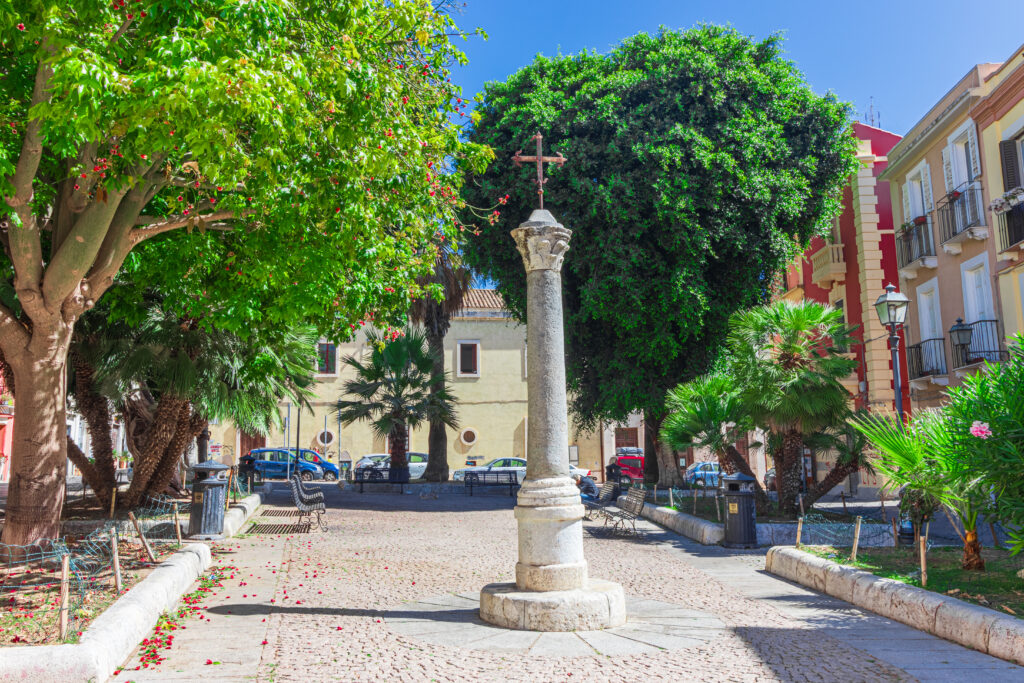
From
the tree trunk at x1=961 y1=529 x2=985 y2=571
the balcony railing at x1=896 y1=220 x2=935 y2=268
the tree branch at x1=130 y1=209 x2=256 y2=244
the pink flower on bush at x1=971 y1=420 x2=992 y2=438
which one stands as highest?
the balcony railing at x1=896 y1=220 x2=935 y2=268

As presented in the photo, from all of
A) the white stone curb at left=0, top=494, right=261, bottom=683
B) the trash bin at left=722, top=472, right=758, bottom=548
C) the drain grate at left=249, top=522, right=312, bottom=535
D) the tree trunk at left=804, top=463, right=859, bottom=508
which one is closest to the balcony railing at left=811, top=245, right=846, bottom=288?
the tree trunk at left=804, top=463, right=859, bottom=508

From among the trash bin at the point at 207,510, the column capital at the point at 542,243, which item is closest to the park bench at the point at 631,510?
the trash bin at the point at 207,510

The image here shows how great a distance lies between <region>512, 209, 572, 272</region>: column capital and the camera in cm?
789

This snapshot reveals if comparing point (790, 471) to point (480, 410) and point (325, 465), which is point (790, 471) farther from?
point (480, 410)

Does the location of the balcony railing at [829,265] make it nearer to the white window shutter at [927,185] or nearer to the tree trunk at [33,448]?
the white window shutter at [927,185]

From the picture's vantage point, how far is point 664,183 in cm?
1914

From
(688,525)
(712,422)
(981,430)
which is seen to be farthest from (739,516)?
(981,430)

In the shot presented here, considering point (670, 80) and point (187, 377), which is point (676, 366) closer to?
point (670, 80)

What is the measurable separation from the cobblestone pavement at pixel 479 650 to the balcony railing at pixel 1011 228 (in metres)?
Answer: 9.80

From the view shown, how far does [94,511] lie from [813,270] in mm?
22184

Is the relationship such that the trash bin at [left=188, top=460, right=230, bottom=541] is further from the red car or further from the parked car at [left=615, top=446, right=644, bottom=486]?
the red car

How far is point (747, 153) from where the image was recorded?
63.9 feet

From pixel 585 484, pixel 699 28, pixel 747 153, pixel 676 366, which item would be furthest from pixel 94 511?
pixel 699 28

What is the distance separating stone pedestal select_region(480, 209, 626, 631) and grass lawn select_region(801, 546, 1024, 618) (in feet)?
9.75
